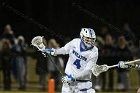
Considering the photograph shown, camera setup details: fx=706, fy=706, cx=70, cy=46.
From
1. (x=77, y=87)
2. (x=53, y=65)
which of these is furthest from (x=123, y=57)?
(x=77, y=87)

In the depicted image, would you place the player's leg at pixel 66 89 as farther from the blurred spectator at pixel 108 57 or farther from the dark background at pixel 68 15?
the dark background at pixel 68 15

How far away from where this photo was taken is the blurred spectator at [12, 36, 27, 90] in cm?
2227

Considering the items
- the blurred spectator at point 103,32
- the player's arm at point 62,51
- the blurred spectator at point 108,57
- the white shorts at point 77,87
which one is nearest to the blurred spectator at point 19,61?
the blurred spectator at point 108,57

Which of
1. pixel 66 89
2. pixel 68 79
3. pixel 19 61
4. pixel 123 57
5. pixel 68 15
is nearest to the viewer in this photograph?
pixel 68 79

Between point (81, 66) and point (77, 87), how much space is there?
0.46 m

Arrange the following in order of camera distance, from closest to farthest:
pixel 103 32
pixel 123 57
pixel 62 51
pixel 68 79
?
pixel 68 79
pixel 62 51
pixel 123 57
pixel 103 32

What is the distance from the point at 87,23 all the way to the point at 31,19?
244 cm

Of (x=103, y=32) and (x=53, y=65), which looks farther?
(x=103, y=32)

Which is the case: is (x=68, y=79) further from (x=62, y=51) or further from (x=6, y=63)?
(x=6, y=63)

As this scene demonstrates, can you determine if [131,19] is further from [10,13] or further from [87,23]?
[10,13]

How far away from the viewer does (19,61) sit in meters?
22.4

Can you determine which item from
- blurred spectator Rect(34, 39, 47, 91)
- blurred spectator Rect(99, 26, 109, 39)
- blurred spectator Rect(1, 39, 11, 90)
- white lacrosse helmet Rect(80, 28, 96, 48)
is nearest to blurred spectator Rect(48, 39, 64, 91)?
blurred spectator Rect(34, 39, 47, 91)

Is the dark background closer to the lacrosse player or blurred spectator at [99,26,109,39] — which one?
blurred spectator at [99,26,109,39]

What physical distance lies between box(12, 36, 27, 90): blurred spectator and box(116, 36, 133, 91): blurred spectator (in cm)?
300
